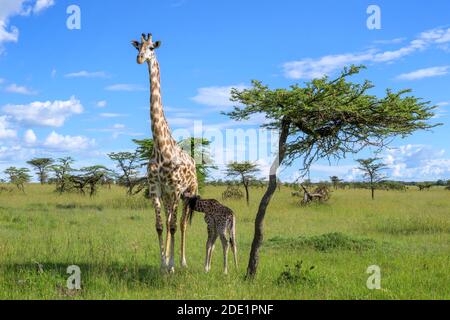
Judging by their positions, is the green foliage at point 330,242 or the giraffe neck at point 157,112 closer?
the giraffe neck at point 157,112

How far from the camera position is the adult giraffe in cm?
948

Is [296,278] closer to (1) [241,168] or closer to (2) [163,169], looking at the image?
(2) [163,169]

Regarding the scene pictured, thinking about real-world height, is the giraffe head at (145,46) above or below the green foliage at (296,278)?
above

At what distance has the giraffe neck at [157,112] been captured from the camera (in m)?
9.87

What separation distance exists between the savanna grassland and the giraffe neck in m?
2.74

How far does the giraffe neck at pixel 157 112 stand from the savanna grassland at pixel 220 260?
2.74 meters

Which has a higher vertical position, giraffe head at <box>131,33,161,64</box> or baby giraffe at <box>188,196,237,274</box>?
giraffe head at <box>131,33,161,64</box>

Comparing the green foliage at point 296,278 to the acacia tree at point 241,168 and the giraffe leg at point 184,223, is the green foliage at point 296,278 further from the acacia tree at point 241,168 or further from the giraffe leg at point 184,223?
the acacia tree at point 241,168

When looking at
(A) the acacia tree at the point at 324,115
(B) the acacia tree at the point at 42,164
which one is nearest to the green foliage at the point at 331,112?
(A) the acacia tree at the point at 324,115

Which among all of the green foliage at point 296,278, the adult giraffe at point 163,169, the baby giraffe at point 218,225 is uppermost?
the adult giraffe at point 163,169

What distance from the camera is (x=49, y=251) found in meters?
12.0

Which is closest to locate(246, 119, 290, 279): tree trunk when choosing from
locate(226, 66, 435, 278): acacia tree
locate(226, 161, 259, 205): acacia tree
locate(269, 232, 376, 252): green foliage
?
locate(226, 66, 435, 278): acacia tree

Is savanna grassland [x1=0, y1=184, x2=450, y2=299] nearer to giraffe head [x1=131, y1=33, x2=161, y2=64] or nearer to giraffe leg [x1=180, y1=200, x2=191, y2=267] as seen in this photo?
giraffe leg [x1=180, y1=200, x2=191, y2=267]

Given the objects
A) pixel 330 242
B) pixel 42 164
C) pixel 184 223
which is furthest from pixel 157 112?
pixel 42 164
